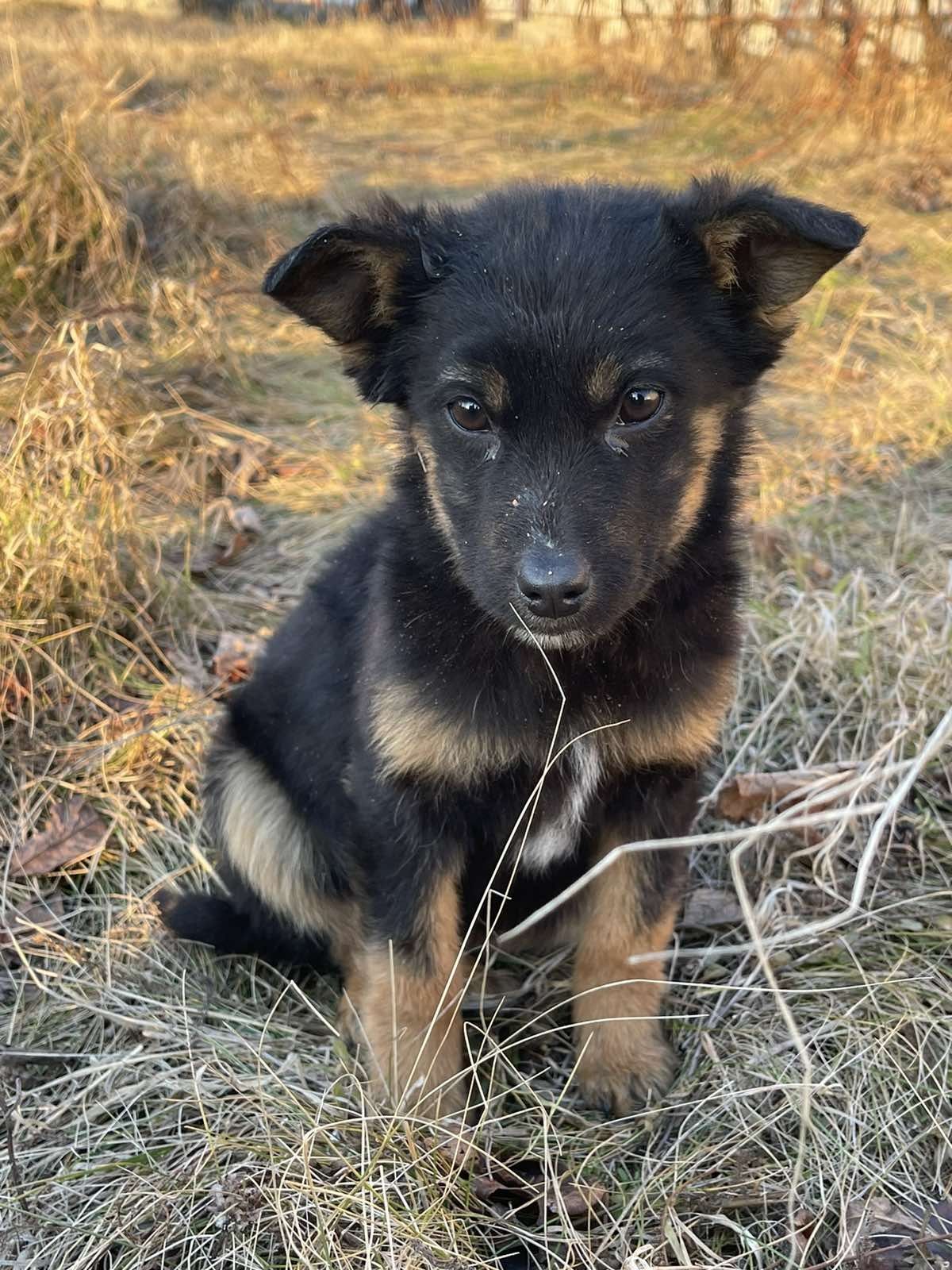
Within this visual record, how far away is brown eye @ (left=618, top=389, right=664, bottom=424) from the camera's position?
8.43 feet

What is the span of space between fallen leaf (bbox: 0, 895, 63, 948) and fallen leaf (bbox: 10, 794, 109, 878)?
0.11m

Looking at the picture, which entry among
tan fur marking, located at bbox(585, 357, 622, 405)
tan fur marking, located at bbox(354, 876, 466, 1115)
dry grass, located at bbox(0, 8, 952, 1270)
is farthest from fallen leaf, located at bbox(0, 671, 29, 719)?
tan fur marking, located at bbox(585, 357, 622, 405)

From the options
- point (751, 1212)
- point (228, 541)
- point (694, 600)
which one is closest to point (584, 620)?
point (694, 600)

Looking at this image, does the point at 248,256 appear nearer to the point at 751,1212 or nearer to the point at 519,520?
the point at 519,520

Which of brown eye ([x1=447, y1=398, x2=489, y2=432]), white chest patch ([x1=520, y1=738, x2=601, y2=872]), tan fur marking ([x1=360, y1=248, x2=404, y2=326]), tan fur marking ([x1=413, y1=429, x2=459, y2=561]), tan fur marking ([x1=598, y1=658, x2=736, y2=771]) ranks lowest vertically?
white chest patch ([x1=520, y1=738, x2=601, y2=872])

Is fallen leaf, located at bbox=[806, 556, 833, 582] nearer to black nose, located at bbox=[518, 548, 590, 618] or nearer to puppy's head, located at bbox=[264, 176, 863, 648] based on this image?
puppy's head, located at bbox=[264, 176, 863, 648]

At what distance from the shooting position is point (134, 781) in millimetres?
4039

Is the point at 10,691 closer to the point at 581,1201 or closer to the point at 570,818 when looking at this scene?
the point at 570,818

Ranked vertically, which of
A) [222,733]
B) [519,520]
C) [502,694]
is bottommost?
[222,733]

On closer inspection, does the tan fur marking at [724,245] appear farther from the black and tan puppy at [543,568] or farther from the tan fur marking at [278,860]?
the tan fur marking at [278,860]

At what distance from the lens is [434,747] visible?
9.07 ft

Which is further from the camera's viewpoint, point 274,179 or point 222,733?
point 274,179

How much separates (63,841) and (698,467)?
2.52 meters

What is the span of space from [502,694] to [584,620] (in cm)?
39
